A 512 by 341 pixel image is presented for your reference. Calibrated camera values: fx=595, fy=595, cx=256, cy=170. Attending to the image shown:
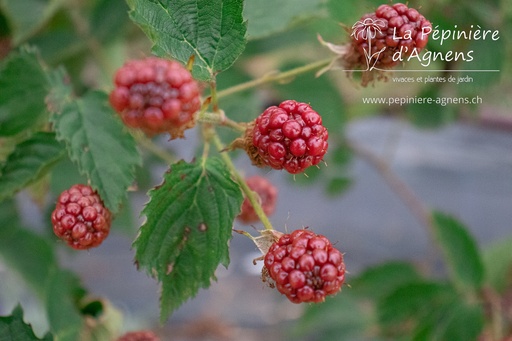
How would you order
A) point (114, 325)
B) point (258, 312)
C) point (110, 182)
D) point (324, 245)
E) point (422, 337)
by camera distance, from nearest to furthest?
point (324, 245) → point (110, 182) → point (114, 325) → point (422, 337) → point (258, 312)

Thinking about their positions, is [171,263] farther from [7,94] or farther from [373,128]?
[373,128]

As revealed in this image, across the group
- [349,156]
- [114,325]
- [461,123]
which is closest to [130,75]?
[114,325]

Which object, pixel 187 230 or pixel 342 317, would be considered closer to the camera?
pixel 187 230

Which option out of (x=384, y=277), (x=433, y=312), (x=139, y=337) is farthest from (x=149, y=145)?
(x=384, y=277)

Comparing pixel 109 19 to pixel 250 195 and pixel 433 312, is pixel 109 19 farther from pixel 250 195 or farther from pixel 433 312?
pixel 433 312

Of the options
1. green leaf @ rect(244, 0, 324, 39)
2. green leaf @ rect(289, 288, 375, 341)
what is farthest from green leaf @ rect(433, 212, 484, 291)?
green leaf @ rect(244, 0, 324, 39)

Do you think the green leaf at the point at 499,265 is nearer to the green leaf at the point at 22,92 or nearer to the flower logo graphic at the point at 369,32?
the flower logo graphic at the point at 369,32

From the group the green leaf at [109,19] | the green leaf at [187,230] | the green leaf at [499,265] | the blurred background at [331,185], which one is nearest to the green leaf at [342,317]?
the blurred background at [331,185]
